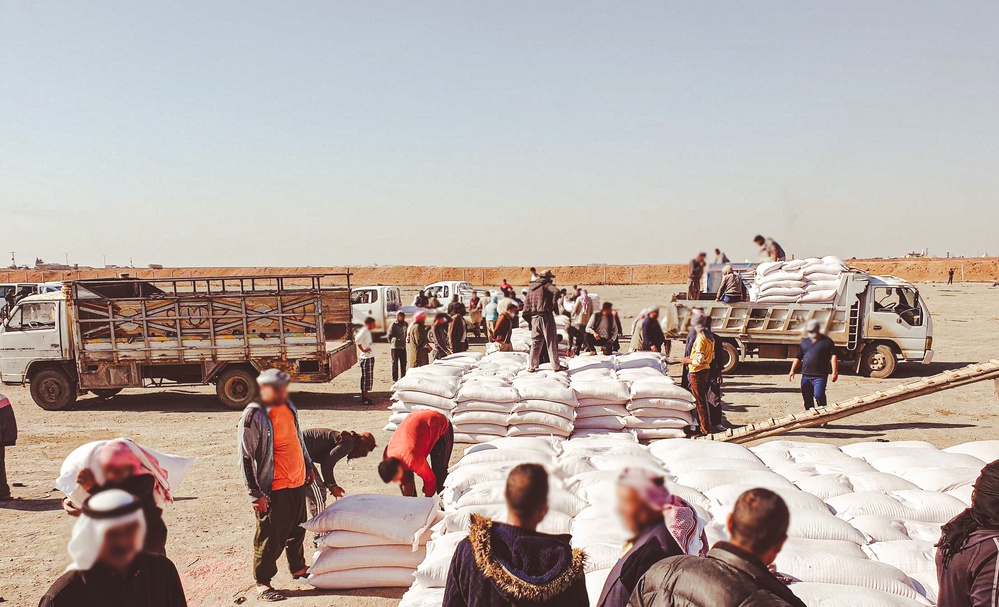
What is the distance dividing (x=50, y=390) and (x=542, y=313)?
928 cm

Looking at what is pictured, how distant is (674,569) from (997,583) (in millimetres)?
1379

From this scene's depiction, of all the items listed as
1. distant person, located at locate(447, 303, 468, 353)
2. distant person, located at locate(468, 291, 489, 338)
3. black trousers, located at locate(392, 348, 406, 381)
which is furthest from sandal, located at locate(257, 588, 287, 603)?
distant person, located at locate(468, 291, 489, 338)

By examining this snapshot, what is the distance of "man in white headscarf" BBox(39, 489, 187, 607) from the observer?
2.59ft

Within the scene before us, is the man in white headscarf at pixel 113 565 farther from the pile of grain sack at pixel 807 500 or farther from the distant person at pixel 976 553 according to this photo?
the distant person at pixel 976 553

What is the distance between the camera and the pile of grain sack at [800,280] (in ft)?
39.5

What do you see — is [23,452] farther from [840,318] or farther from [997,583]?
[840,318]

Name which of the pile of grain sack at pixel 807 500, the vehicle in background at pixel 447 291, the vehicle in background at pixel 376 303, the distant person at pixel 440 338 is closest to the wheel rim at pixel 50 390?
the distant person at pixel 440 338

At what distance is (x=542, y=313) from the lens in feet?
26.8

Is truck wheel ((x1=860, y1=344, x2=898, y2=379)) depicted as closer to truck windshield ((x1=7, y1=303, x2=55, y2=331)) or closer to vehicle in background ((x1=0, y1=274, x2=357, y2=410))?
vehicle in background ((x1=0, y1=274, x2=357, y2=410))

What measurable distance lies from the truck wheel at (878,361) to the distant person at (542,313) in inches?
323

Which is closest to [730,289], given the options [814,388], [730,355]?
[730,355]

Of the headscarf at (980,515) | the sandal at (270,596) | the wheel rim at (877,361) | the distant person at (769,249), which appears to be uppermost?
the distant person at (769,249)

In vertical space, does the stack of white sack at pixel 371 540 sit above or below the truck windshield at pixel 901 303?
below

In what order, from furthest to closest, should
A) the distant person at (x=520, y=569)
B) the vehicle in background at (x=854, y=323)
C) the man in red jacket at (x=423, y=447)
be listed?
the vehicle in background at (x=854, y=323), the man in red jacket at (x=423, y=447), the distant person at (x=520, y=569)
